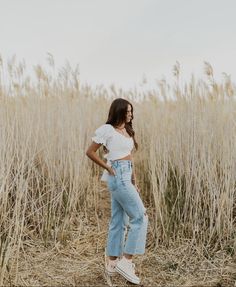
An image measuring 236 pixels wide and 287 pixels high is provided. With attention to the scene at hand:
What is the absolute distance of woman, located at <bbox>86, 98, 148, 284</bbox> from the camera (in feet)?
8.98

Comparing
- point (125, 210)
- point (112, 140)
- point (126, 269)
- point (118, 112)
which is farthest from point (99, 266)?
point (118, 112)

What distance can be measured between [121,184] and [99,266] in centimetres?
76

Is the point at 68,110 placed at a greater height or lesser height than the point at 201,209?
greater

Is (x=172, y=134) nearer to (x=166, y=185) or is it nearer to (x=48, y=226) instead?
(x=166, y=185)

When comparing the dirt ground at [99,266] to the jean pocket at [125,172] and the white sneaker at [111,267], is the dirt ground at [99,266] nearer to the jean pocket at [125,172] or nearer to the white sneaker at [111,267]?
the white sneaker at [111,267]

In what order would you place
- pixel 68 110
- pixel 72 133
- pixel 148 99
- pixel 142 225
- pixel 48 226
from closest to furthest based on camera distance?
pixel 142 225 → pixel 48 226 → pixel 72 133 → pixel 68 110 → pixel 148 99

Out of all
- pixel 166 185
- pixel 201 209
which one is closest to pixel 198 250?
pixel 201 209

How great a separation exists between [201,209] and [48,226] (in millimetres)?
1104

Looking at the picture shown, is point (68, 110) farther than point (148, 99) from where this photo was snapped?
No

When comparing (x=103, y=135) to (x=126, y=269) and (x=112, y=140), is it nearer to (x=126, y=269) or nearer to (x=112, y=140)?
(x=112, y=140)

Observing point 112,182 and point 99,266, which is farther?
point 99,266

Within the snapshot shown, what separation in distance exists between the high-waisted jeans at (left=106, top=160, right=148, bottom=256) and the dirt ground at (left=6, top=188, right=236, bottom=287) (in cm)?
28

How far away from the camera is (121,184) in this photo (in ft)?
8.91

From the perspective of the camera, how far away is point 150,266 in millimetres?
3219
